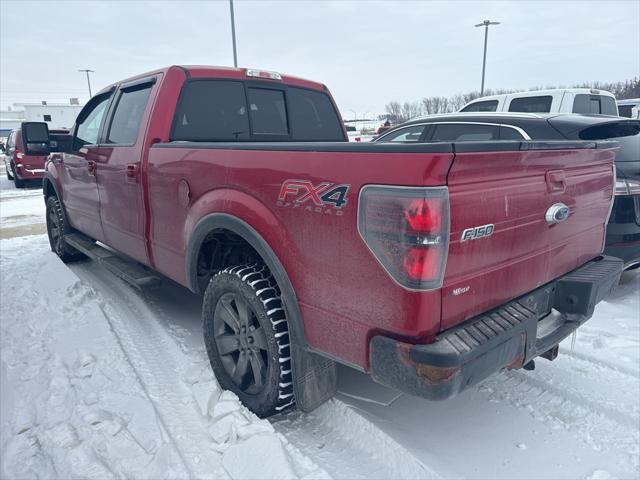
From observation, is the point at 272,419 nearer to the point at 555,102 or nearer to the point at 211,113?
the point at 211,113

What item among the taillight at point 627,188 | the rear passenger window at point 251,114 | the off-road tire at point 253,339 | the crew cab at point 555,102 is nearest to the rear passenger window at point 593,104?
the crew cab at point 555,102

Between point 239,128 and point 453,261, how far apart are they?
2538 millimetres

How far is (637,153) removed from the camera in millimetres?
4742

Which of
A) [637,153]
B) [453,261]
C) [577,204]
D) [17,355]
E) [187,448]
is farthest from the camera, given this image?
[637,153]

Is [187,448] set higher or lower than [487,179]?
lower

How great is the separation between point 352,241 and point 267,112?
2474 millimetres

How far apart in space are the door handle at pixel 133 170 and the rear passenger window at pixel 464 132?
3.86 m

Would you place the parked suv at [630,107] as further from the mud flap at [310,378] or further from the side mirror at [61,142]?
the side mirror at [61,142]

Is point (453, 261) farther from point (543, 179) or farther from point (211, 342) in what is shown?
point (211, 342)

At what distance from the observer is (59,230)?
18.4 ft

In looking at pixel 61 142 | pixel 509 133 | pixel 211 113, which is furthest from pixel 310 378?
pixel 509 133

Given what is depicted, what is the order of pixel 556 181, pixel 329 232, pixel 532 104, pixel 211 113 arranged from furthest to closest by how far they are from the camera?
1. pixel 532 104
2. pixel 211 113
3. pixel 556 181
4. pixel 329 232

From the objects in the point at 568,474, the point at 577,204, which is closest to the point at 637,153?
the point at 577,204

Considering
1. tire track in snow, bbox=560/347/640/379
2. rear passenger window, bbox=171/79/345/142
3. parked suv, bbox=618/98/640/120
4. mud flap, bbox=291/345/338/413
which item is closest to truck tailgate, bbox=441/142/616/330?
mud flap, bbox=291/345/338/413
